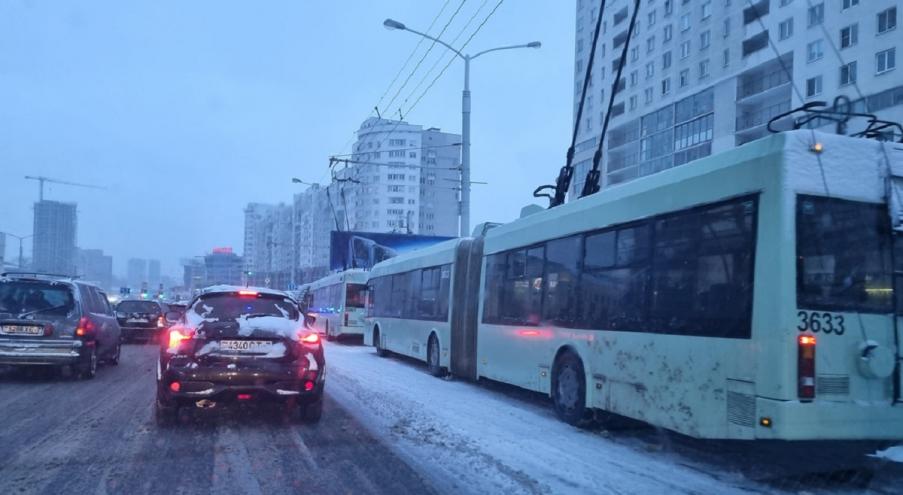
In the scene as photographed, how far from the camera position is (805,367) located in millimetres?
5660

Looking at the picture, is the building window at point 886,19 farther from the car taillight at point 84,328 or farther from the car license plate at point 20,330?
the car license plate at point 20,330

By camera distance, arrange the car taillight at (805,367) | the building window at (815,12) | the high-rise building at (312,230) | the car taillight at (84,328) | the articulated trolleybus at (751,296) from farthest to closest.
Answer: the high-rise building at (312,230) < the building window at (815,12) < the car taillight at (84,328) < the articulated trolleybus at (751,296) < the car taillight at (805,367)

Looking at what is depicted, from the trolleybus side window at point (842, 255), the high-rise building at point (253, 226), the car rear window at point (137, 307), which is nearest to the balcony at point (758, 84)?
the car rear window at point (137, 307)

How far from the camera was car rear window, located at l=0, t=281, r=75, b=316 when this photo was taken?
11.9 metres

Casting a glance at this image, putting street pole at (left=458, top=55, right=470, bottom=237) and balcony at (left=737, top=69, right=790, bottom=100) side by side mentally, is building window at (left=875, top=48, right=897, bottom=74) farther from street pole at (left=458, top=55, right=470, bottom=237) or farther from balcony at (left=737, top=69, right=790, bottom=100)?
street pole at (left=458, top=55, right=470, bottom=237)

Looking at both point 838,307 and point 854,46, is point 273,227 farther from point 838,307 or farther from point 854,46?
point 838,307

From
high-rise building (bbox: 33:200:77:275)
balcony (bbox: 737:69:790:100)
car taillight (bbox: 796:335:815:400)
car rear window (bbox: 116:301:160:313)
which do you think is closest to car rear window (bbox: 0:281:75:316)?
car taillight (bbox: 796:335:815:400)

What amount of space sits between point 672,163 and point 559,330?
1088 inches

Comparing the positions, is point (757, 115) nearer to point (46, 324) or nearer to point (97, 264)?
point (46, 324)

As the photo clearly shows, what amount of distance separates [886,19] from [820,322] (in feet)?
97.4

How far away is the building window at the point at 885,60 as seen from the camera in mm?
28984

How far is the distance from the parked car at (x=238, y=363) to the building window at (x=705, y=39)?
34.0 m

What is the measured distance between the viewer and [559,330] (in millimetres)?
9594

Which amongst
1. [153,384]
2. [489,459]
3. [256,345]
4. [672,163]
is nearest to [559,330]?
[489,459]
